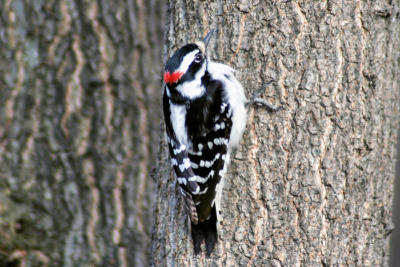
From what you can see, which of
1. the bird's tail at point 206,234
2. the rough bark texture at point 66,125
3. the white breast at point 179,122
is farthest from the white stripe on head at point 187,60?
the rough bark texture at point 66,125

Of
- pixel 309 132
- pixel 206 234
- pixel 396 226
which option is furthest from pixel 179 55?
pixel 396 226

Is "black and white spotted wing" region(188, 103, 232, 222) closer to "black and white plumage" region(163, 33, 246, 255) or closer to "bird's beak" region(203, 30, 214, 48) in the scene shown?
"black and white plumage" region(163, 33, 246, 255)

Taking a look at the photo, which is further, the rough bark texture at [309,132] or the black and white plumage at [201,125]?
the black and white plumage at [201,125]

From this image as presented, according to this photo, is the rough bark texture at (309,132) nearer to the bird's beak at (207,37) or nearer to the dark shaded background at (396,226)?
the bird's beak at (207,37)

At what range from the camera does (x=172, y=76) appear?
134 inches

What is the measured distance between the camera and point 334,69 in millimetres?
3090

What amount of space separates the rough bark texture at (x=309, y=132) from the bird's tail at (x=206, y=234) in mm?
51

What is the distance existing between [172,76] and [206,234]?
1.07 metres

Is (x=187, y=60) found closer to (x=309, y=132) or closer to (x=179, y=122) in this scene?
(x=179, y=122)

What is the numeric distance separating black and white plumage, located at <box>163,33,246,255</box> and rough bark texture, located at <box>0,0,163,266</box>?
58.9 inches

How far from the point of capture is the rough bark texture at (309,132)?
10.2 feet

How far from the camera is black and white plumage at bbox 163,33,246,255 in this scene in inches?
130

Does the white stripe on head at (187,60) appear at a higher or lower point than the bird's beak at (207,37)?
lower

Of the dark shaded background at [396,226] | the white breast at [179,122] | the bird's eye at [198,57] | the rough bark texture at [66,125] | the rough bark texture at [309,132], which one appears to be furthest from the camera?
the dark shaded background at [396,226]
